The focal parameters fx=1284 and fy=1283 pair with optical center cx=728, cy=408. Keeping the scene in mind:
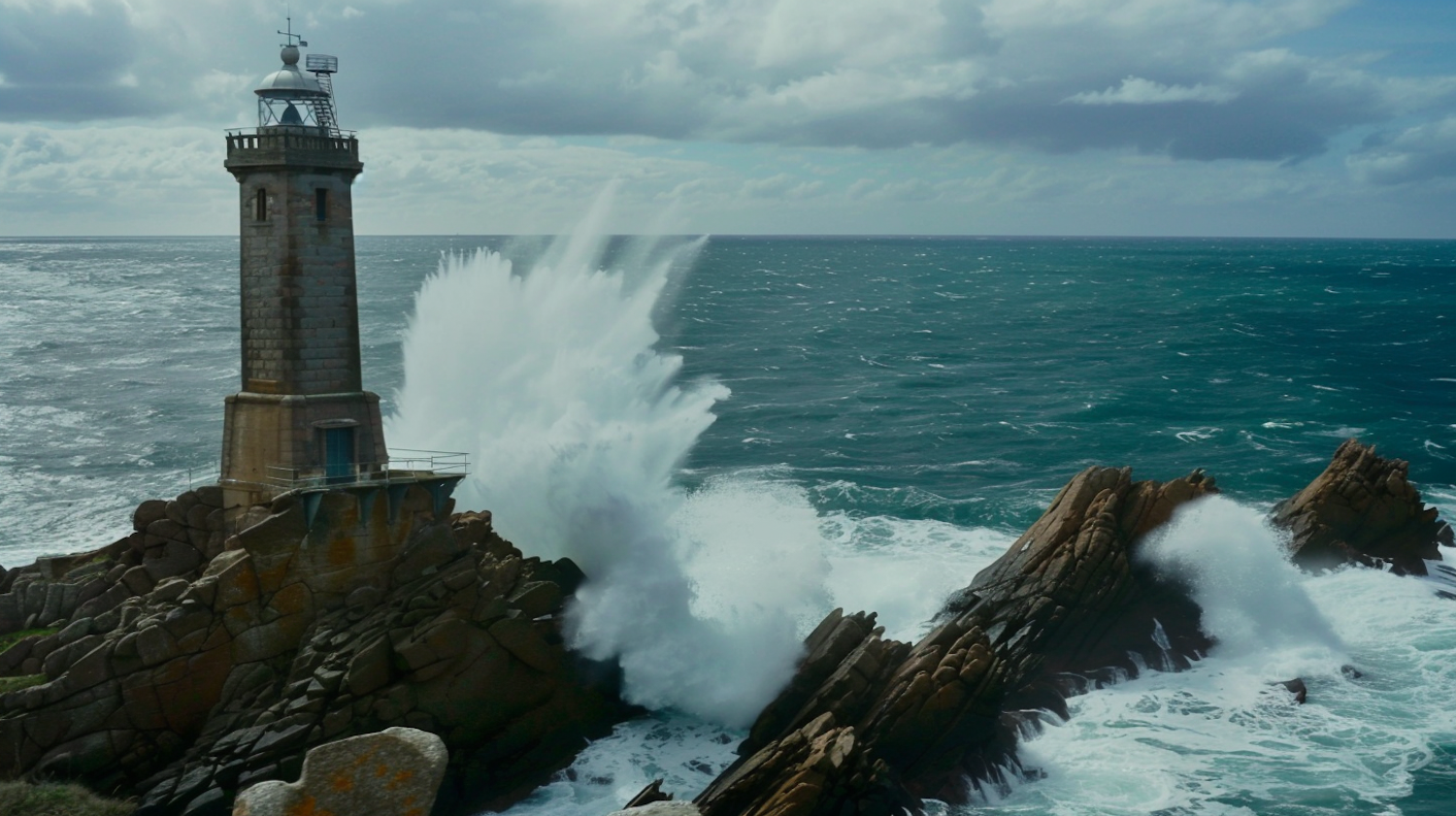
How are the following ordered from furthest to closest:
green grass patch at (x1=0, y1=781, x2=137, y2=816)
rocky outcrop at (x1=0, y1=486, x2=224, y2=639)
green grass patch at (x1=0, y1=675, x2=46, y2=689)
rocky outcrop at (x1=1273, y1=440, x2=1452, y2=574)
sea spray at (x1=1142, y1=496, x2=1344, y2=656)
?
rocky outcrop at (x1=1273, y1=440, x2=1452, y2=574) → sea spray at (x1=1142, y1=496, x2=1344, y2=656) → rocky outcrop at (x1=0, y1=486, x2=224, y2=639) → green grass patch at (x1=0, y1=675, x2=46, y2=689) → green grass patch at (x1=0, y1=781, x2=137, y2=816)

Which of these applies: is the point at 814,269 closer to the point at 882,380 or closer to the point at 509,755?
the point at 882,380

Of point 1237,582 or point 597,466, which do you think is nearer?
point 597,466

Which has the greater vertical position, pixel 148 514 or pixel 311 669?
pixel 148 514

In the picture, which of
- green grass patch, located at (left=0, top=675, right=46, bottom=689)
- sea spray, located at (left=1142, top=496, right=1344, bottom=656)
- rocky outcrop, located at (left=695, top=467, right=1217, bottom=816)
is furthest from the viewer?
sea spray, located at (left=1142, top=496, right=1344, bottom=656)

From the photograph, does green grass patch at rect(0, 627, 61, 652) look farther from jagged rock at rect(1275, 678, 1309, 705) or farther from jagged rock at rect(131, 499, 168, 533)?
jagged rock at rect(1275, 678, 1309, 705)

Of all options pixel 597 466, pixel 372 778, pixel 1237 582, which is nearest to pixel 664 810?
pixel 372 778

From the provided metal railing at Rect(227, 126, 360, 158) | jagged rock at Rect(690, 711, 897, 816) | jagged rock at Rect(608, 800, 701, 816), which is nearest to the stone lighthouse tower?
metal railing at Rect(227, 126, 360, 158)

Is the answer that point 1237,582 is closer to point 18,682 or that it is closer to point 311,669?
point 311,669

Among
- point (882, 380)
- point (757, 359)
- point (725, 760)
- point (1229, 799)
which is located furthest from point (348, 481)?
point (757, 359)

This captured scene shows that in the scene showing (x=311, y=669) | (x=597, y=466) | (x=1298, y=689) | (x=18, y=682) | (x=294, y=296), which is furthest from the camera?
(x=597, y=466)
